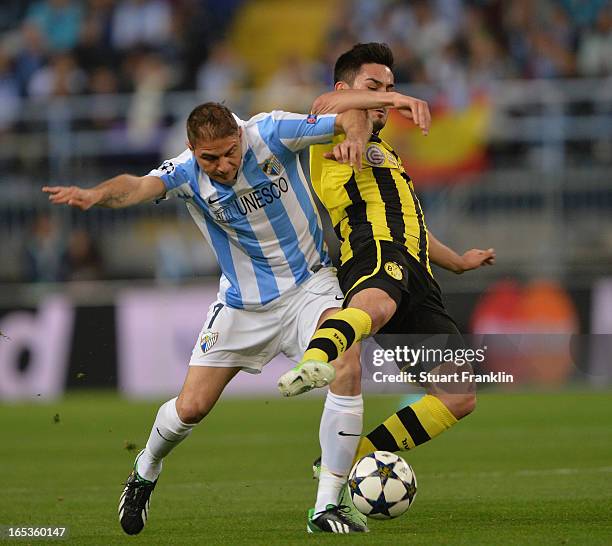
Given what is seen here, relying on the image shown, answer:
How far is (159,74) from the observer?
19.1m

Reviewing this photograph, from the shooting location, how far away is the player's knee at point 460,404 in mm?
7066

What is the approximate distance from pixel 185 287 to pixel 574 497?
886 cm

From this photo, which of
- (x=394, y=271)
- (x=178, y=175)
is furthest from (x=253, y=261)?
(x=394, y=271)

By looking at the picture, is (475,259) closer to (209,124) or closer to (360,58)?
(360,58)

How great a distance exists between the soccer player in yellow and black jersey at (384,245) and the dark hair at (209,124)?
0.49m

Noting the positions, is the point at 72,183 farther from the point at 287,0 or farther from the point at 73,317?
the point at 287,0

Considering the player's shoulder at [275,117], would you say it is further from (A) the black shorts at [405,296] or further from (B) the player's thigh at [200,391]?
(B) the player's thigh at [200,391]

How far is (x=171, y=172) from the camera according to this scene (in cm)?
686

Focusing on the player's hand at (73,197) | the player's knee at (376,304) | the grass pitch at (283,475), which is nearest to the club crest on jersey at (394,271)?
the player's knee at (376,304)

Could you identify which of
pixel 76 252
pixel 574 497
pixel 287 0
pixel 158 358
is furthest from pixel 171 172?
pixel 287 0

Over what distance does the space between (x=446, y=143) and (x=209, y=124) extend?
1041 centimetres

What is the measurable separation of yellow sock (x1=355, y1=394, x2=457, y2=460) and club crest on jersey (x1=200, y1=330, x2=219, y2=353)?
968mm

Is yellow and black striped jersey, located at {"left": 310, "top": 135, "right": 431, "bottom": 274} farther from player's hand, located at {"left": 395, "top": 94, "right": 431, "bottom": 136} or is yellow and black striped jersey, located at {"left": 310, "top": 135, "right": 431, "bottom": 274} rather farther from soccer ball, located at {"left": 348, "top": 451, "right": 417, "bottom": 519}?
soccer ball, located at {"left": 348, "top": 451, "right": 417, "bottom": 519}

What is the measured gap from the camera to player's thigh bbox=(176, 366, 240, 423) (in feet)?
23.0
